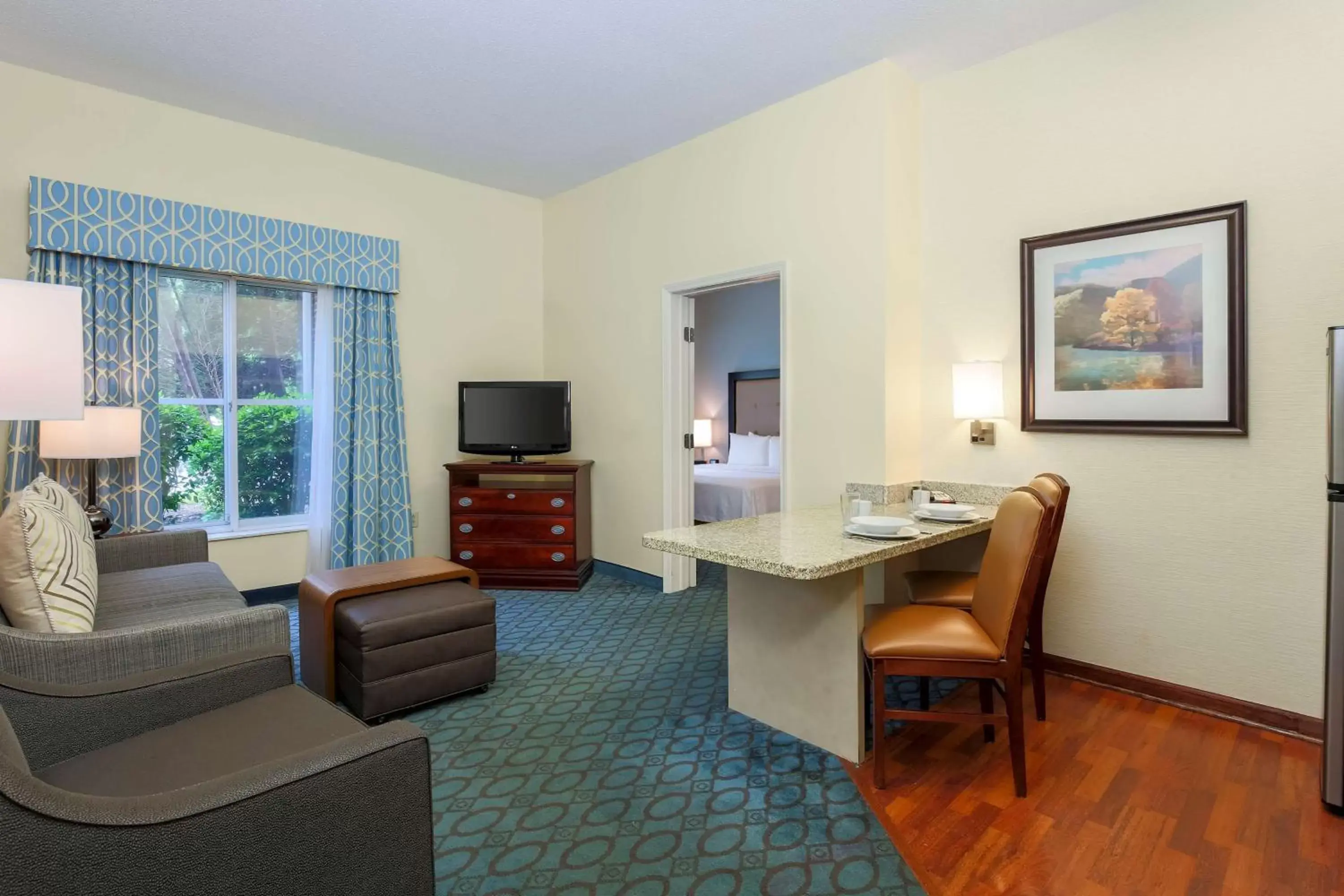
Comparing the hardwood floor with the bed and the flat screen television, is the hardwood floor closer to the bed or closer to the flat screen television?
the bed

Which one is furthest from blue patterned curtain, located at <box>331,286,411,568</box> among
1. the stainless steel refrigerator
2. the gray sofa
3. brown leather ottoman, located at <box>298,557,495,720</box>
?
the stainless steel refrigerator

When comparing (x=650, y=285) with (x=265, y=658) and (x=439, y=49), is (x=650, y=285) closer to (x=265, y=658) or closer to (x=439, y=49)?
(x=439, y=49)

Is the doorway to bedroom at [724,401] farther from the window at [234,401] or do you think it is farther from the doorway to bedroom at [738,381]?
the window at [234,401]

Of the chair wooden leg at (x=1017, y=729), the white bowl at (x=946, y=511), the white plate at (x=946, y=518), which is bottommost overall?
the chair wooden leg at (x=1017, y=729)

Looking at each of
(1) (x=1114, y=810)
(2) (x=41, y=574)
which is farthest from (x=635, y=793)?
(2) (x=41, y=574)

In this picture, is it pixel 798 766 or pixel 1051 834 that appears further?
pixel 798 766

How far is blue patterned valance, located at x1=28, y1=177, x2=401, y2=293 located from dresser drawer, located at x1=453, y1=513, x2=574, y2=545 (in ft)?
5.51

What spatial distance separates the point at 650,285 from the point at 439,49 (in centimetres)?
187

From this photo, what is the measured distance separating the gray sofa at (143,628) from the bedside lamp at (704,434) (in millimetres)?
5429

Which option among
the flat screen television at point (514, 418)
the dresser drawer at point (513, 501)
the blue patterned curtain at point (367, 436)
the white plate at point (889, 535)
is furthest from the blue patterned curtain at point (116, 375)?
the white plate at point (889, 535)

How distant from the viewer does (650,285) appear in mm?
4641

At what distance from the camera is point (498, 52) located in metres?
3.25

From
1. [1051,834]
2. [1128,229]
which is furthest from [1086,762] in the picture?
[1128,229]

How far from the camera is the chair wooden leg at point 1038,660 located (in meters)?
2.62
